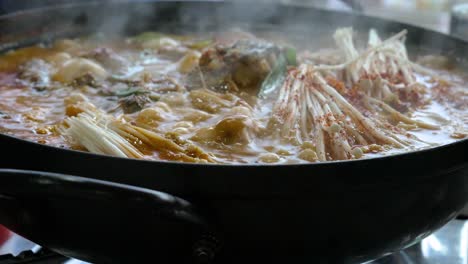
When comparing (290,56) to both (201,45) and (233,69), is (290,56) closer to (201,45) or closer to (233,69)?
(233,69)

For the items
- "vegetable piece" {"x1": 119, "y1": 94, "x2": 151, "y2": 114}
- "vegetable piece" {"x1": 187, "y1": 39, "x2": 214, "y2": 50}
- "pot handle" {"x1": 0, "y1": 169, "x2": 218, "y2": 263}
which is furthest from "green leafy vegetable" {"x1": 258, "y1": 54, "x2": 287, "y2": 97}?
"pot handle" {"x1": 0, "y1": 169, "x2": 218, "y2": 263}

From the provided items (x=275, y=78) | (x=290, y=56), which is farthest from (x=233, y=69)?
(x=290, y=56)

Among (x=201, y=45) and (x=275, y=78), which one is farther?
(x=201, y=45)

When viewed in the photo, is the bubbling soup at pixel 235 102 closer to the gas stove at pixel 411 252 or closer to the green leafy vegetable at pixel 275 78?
the green leafy vegetable at pixel 275 78

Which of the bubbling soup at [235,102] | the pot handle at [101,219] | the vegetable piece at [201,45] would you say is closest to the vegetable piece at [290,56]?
the bubbling soup at [235,102]

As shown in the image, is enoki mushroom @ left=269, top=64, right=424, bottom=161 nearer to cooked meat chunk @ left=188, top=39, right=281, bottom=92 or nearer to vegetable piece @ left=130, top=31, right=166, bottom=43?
cooked meat chunk @ left=188, top=39, right=281, bottom=92

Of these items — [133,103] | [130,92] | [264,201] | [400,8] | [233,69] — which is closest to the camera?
[264,201]
